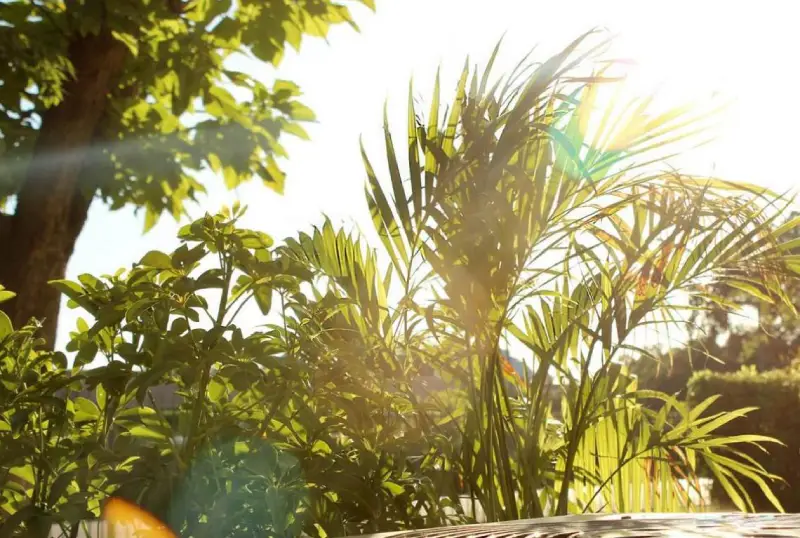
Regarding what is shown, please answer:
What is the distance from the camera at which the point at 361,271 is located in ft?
6.56

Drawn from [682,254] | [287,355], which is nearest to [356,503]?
[287,355]

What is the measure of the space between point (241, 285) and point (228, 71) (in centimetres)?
299

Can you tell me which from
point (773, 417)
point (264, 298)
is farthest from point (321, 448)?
point (773, 417)

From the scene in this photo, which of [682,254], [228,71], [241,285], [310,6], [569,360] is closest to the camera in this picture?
[241,285]

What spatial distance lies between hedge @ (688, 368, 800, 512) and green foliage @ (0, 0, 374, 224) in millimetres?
3934

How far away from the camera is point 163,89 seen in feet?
15.9

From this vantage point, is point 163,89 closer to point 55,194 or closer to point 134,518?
point 55,194

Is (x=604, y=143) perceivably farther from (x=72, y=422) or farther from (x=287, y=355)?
(x=72, y=422)

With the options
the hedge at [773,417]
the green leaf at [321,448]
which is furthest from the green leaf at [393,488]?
the hedge at [773,417]

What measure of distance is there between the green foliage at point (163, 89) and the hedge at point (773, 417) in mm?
3934

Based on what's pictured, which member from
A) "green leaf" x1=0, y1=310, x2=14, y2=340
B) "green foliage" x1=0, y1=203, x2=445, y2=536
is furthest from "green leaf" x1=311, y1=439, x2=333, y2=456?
"green leaf" x1=0, y1=310, x2=14, y2=340

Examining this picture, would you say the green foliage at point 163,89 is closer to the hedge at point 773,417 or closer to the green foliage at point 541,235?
the green foliage at point 541,235

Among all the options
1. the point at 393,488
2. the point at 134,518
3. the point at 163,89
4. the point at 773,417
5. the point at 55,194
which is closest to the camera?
the point at 134,518

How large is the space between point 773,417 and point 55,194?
17.8 feet
